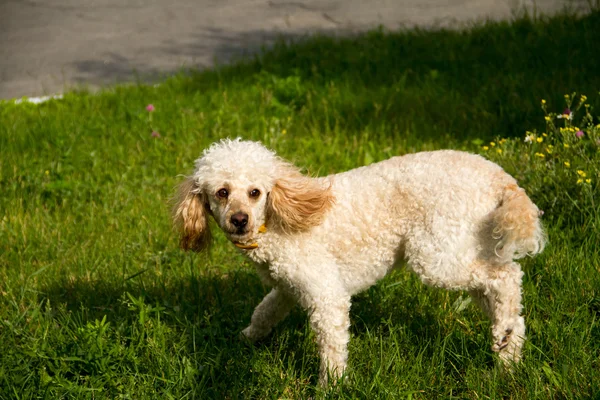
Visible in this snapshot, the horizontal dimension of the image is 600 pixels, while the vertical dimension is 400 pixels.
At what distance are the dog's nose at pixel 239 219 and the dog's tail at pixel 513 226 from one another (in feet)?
3.79

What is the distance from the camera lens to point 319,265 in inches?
145

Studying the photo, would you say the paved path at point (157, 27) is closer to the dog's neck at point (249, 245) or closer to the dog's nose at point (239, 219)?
the dog's neck at point (249, 245)

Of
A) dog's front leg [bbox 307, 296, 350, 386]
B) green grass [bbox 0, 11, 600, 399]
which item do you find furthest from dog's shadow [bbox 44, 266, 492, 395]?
dog's front leg [bbox 307, 296, 350, 386]

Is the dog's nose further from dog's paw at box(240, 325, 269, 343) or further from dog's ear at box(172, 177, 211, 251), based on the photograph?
dog's paw at box(240, 325, 269, 343)

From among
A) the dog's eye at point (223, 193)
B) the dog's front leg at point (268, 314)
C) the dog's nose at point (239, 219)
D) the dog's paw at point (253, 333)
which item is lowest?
the dog's paw at point (253, 333)

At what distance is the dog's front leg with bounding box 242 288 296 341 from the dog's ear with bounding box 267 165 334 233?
0.53m

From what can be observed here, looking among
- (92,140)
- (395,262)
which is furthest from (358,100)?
(395,262)

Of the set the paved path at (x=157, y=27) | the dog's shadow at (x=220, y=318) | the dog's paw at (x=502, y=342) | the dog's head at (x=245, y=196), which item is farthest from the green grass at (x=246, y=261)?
the paved path at (x=157, y=27)

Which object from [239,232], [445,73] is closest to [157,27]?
[445,73]

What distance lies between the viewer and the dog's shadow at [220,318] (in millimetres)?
3809

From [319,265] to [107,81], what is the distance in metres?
4.99

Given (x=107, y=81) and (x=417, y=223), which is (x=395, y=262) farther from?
(x=107, y=81)

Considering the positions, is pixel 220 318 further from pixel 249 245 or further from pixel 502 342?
pixel 502 342

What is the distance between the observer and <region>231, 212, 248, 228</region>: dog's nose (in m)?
3.46
